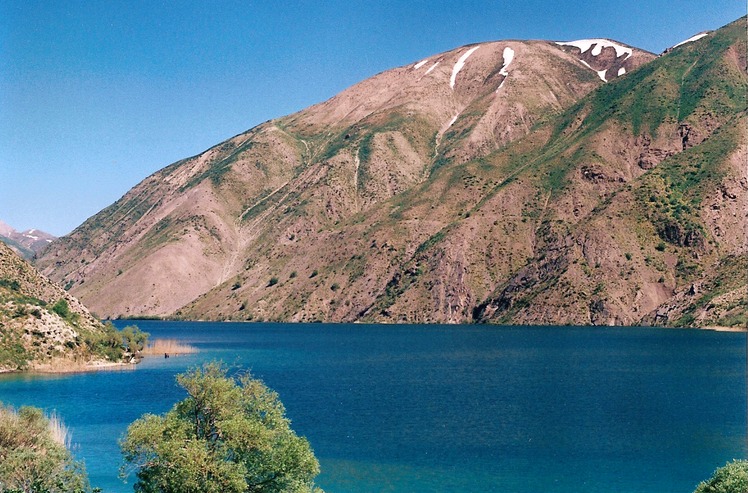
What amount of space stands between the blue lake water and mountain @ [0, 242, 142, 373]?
346 centimetres

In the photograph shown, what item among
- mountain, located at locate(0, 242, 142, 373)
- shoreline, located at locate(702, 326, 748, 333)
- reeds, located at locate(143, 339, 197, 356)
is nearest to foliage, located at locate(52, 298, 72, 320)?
mountain, located at locate(0, 242, 142, 373)

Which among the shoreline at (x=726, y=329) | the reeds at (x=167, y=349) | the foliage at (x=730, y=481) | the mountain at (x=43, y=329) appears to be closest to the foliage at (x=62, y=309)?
the mountain at (x=43, y=329)

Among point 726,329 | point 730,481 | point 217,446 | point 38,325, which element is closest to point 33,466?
point 217,446

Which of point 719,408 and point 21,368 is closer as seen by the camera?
point 719,408

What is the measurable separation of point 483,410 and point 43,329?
5298 centimetres

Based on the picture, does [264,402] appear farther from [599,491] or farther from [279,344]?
[279,344]

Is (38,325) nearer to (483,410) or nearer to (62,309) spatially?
(62,309)

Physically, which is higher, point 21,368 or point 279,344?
point 279,344

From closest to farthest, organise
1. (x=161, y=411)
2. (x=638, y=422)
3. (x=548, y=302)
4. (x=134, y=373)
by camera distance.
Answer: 1. (x=638, y=422)
2. (x=161, y=411)
3. (x=134, y=373)
4. (x=548, y=302)

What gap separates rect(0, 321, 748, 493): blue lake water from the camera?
45.0 m

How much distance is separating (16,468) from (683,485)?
32.5 m

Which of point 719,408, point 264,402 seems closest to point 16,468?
point 264,402

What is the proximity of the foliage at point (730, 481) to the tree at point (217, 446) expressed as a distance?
596 inches

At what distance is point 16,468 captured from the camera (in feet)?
105
